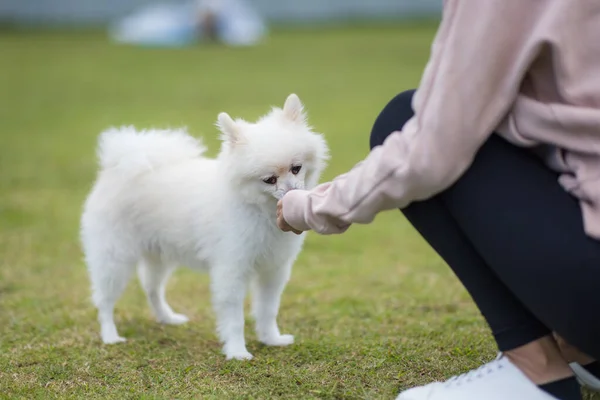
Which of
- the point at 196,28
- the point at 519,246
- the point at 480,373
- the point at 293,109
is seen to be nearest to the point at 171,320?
the point at 293,109

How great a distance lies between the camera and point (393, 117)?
1.80 metres

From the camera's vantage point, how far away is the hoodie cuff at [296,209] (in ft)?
5.92

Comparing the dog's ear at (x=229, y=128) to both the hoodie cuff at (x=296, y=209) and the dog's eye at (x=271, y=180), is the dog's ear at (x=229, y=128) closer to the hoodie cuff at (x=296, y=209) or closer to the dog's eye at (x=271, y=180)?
the dog's eye at (x=271, y=180)

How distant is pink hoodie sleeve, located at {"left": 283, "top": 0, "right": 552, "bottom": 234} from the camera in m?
1.46

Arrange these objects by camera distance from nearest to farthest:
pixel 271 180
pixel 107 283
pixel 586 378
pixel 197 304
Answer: pixel 586 378 → pixel 271 180 → pixel 107 283 → pixel 197 304

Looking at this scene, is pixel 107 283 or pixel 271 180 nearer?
pixel 271 180

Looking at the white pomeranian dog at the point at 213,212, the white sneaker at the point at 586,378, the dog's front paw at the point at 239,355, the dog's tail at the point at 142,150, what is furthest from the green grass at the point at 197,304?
the dog's tail at the point at 142,150

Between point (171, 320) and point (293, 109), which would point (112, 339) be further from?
point (293, 109)

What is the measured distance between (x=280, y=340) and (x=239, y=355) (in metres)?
0.21

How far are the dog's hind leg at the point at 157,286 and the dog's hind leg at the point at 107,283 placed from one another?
6.5 inches

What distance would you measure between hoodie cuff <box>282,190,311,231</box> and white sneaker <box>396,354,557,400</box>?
45cm

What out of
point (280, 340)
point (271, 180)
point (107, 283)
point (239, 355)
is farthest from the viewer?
point (107, 283)

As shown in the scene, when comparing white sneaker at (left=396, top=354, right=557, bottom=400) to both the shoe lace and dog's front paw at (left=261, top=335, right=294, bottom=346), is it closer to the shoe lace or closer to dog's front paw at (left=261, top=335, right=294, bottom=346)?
the shoe lace

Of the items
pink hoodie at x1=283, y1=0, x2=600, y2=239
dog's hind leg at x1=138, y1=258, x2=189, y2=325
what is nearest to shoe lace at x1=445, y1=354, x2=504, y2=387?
pink hoodie at x1=283, y1=0, x2=600, y2=239
